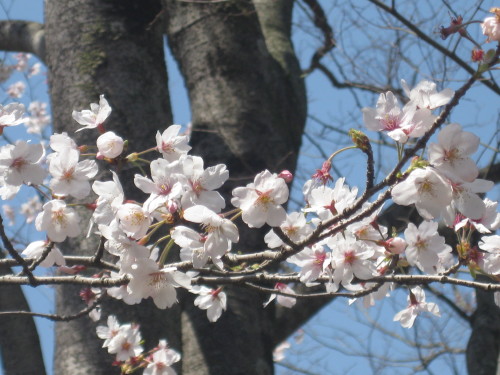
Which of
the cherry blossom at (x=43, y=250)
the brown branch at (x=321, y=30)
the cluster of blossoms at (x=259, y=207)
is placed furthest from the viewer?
the brown branch at (x=321, y=30)

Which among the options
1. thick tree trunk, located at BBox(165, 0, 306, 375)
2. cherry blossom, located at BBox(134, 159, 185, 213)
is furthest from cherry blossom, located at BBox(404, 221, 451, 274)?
thick tree trunk, located at BBox(165, 0, 306, 375)

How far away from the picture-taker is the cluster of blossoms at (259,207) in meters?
1.17

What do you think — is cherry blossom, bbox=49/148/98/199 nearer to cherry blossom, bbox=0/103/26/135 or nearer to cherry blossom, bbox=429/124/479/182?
cherry blossom, bbox=0/103/26/135

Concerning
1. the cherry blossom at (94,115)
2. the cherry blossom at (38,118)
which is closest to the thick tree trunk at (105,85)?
the cherry blossom at (94,115)

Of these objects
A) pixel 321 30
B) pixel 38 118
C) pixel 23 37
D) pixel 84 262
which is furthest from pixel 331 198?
pixel 38 118

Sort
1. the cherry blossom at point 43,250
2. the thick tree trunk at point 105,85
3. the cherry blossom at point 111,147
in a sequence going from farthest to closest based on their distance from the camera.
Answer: the thick tree trunk at point 105,85
the cherry blossom at point 43,250
the cherry blossom at point 111,147

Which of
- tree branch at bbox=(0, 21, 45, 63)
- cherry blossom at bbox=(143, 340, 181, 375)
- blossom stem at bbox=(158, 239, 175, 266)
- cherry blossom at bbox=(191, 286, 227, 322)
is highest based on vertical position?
tree branch at bbox=(0, 21, 45, 63)

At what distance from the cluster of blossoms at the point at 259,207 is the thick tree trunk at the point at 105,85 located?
1.79 feet

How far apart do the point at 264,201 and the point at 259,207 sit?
0.01 meters

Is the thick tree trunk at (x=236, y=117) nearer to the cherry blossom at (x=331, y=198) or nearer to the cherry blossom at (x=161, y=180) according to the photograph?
the cherry blossom at (x=331, y=198)

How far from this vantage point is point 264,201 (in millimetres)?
1285

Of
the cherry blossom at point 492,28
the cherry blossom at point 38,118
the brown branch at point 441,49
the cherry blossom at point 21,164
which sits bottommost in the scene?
the cherry blossom at point 21,164

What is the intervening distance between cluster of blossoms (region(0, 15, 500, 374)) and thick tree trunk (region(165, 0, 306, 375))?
83cm

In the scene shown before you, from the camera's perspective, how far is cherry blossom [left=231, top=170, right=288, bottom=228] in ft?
4.19
